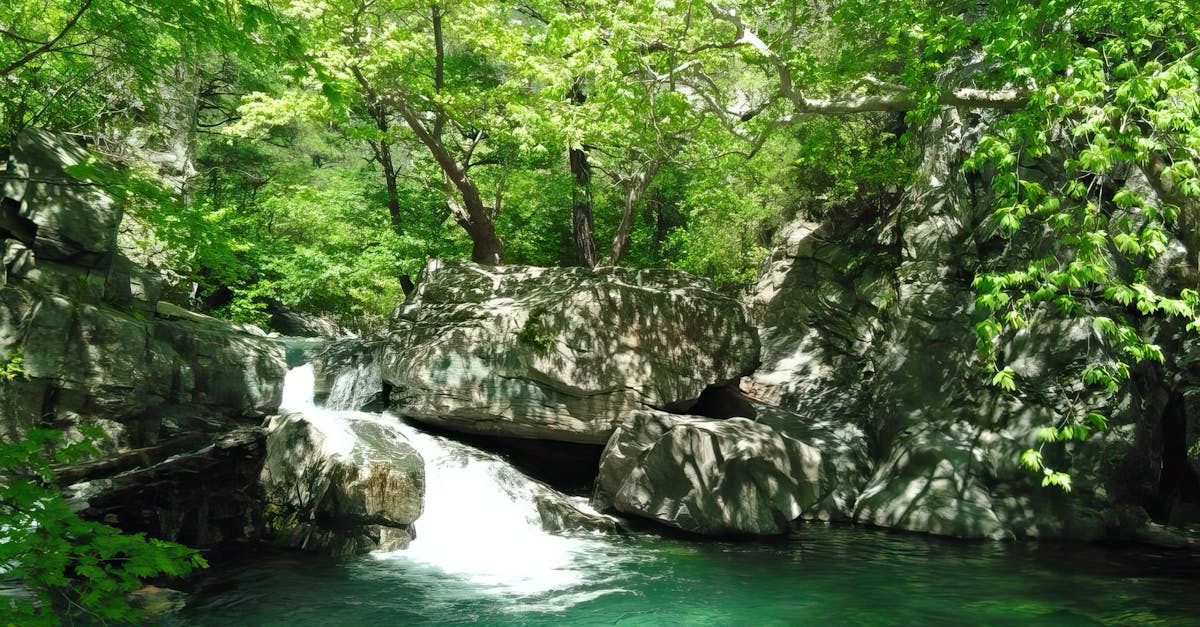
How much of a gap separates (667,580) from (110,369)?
7.94 metres

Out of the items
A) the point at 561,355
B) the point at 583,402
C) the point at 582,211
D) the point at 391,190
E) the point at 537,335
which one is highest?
the point at 391,190

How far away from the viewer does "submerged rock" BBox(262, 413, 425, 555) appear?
28.5ft

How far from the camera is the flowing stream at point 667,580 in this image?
674cm

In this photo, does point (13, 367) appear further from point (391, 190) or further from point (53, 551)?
point (391, 190)

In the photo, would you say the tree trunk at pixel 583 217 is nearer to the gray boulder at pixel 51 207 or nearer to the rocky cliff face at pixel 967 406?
the rocky cliff face at pixel 967 406

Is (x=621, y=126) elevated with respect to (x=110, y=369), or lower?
elevated

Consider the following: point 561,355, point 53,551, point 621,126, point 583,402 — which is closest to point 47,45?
point 53,551

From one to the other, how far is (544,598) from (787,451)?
4.89 m

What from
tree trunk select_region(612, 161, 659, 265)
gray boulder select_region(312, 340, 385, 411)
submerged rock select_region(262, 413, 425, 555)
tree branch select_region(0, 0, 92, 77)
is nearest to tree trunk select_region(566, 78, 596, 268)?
tree trunk select_region(612, 161, 659, 265)

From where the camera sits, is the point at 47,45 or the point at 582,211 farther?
the point at 582,211

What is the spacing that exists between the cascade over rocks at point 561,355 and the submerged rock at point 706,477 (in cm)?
92

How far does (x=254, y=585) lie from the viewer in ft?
24.2

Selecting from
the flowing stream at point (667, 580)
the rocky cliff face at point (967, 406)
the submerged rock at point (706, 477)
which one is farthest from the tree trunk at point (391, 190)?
the submerged rock at point (706, 477)

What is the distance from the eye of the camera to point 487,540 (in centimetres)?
916
